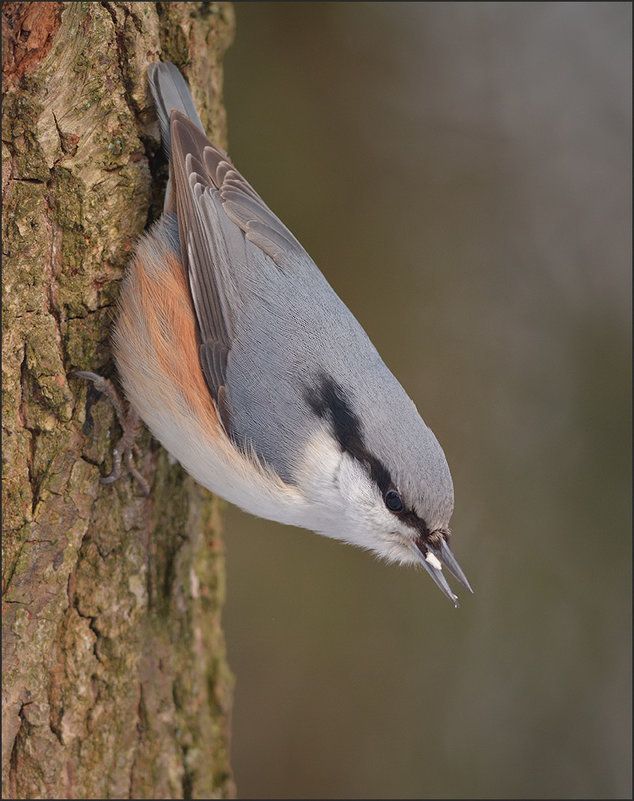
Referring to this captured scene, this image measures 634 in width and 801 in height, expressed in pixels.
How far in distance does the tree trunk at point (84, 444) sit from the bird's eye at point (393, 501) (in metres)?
0.65

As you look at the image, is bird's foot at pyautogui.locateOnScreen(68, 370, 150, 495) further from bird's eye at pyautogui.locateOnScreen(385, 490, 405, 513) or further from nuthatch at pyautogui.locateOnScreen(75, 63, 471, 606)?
bird's eye at pyautogui.locateOnScreen(385, 490, 405, 513)

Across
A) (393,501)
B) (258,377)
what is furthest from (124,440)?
(393,501)

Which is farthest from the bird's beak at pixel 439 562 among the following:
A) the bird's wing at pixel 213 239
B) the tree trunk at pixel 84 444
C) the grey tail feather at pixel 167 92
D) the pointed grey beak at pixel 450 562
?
the grey tail feather at pixel 167 92

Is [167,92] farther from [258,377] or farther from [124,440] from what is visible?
[124,440]

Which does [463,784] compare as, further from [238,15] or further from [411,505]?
[238,15]

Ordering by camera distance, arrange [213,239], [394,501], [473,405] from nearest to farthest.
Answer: [394,501]
[213,239]
[473,405]

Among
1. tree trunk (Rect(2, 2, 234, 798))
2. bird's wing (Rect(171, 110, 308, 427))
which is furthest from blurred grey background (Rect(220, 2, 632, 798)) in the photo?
bird's wing (Rect(171, 110, 308, 427))

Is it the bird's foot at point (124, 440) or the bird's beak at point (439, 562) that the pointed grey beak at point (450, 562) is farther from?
the bird's foot at point (124, 440)

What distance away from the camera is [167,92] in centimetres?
179

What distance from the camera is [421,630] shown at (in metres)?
3.06

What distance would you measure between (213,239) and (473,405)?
159 centimetres

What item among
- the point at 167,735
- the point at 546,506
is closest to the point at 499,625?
the point at 546,506

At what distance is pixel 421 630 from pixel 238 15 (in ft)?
7.95

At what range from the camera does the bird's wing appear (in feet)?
5.95
